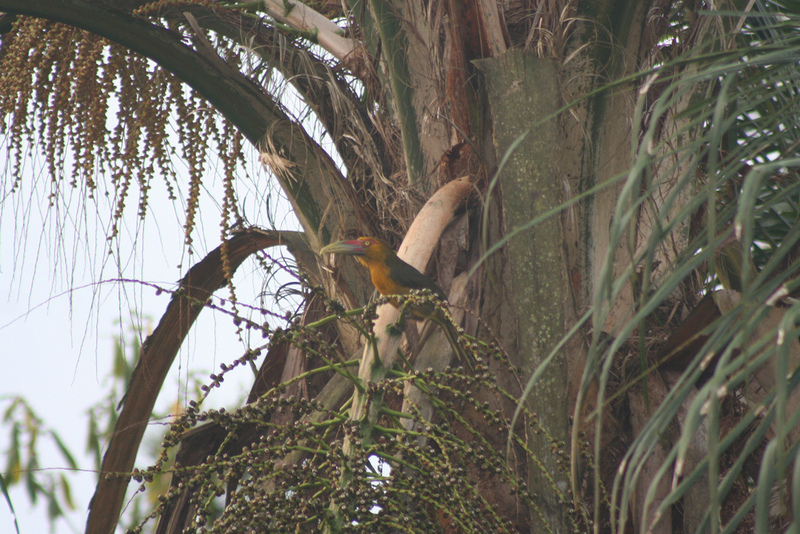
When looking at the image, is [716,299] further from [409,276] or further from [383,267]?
[383,267]

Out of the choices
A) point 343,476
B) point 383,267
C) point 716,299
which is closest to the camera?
point 343,476

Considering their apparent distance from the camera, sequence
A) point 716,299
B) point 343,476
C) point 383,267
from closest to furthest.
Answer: point 343,476
point 716,299
point 383,267

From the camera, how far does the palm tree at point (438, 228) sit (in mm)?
1315

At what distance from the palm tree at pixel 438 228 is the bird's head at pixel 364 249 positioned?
82mm

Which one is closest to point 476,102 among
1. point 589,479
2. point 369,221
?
point 369,221

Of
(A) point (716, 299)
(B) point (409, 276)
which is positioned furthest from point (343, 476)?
(A) point (716, 299)

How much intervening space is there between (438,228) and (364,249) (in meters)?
0.57

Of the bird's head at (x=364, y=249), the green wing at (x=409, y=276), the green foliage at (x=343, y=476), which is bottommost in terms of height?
the green foliage at (x=343, y=476)

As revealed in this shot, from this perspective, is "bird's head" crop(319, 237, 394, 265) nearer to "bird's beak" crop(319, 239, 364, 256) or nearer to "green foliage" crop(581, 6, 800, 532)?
"bird's beak" crop(319, 239, 364, 256)

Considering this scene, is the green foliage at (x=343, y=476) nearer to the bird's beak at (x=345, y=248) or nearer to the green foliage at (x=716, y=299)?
the green foliage at (x=716, y=299)

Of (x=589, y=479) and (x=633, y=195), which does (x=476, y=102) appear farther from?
(x=633, y=195)

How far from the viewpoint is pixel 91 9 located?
7.50 ft

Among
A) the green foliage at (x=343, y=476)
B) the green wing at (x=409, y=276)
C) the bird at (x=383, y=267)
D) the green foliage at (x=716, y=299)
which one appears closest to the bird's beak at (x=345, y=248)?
the bird at (x=383, y=267)

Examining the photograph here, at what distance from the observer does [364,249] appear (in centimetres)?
237
